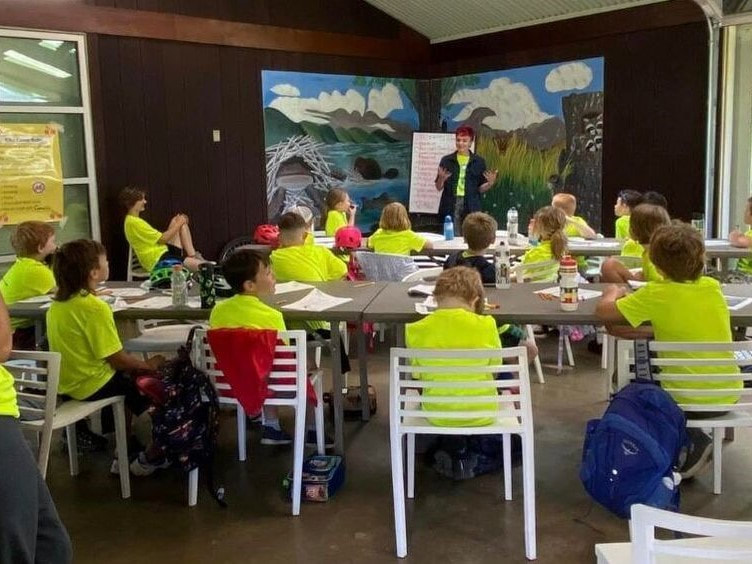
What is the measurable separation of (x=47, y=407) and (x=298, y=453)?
3.19ft

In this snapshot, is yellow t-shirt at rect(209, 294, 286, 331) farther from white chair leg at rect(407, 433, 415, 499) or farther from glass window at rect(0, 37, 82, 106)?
glass window at rect(0, 37, 82, 106)

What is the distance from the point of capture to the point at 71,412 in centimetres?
329

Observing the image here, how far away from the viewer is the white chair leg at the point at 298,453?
3209 millimetres

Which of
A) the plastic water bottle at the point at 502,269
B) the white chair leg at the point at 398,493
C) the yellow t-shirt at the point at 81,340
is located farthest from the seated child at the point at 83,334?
the plastic water bottle at the point at 502,269

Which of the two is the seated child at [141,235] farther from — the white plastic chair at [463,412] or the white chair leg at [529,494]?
the white chair leg at [529,494]

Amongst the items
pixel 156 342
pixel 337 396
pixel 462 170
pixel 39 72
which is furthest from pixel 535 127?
pixel 337 396

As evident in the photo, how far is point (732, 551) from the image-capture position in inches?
51.9

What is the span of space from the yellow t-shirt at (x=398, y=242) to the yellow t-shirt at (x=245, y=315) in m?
2.30

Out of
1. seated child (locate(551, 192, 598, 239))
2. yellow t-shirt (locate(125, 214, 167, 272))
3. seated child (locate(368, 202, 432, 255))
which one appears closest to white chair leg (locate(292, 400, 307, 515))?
seated child (locate(368, 202, 432, 255))

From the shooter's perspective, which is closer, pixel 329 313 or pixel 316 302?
pixel 329 313

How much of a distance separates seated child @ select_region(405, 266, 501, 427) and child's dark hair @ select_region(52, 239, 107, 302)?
1420 mm

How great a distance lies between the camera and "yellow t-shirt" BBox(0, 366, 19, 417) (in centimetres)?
202

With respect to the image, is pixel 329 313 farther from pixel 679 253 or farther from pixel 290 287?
pixel 679 253

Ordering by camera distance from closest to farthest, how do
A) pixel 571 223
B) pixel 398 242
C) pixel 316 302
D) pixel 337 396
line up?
pixel 337 396, pixel 316 302, pixel 398 242, pixel 571 223
